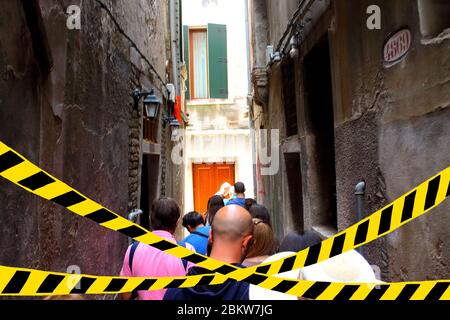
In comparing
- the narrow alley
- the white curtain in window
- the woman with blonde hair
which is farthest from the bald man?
the white curtain in window

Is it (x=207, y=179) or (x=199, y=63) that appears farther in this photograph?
(x=199, y=63)

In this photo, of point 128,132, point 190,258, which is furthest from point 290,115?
point 190,258

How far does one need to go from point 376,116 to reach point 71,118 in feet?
7.37

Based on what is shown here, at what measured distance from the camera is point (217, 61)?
1495 centimetres

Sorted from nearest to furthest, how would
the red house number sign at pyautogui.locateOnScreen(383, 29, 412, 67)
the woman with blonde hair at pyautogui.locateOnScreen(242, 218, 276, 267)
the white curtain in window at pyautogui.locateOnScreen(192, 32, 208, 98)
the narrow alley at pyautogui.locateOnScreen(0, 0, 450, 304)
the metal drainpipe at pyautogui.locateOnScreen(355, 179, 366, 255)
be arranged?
1. the narrow alley at pyautogui.locateOnScreen(0, 0, 450, 304)
2. the woman with blonde hair at pyautogui.locateOnScreen(242, 218, 276, 267)
3. the red house number sign at pyautogui.locateOnScreen(383, 29, 412, 67)
4. the metal drainpipe at pyautogui.locateOnScreen(355, 179, 366, 255)
5. the white curtain in window at pyautogui.locateOnScreen(192, 32, 208, 98)

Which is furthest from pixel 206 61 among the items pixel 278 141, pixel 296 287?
pixel 296 287

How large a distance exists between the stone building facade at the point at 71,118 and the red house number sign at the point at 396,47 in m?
2.14

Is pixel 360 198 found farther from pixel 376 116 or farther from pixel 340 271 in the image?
pixel 340 271

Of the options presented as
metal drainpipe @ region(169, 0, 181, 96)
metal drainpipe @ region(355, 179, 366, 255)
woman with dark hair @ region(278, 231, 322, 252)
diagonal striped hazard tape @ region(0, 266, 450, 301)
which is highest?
metal drainpipe @ region(169, 0, 181, 96)

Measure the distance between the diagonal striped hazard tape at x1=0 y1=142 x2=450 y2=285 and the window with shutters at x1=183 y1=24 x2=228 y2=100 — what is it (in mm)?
13606

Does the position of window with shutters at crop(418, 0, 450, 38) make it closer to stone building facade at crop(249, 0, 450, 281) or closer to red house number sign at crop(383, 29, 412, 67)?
stone building facade at crop(249, 0, 450, 281)

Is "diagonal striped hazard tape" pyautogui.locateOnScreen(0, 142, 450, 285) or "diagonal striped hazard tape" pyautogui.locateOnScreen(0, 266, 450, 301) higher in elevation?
"diagonal striped hazard tape" pyautogui.locateOnScreen(0, 142, 450, 285)

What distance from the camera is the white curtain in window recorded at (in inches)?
595

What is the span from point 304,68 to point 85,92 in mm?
2753
